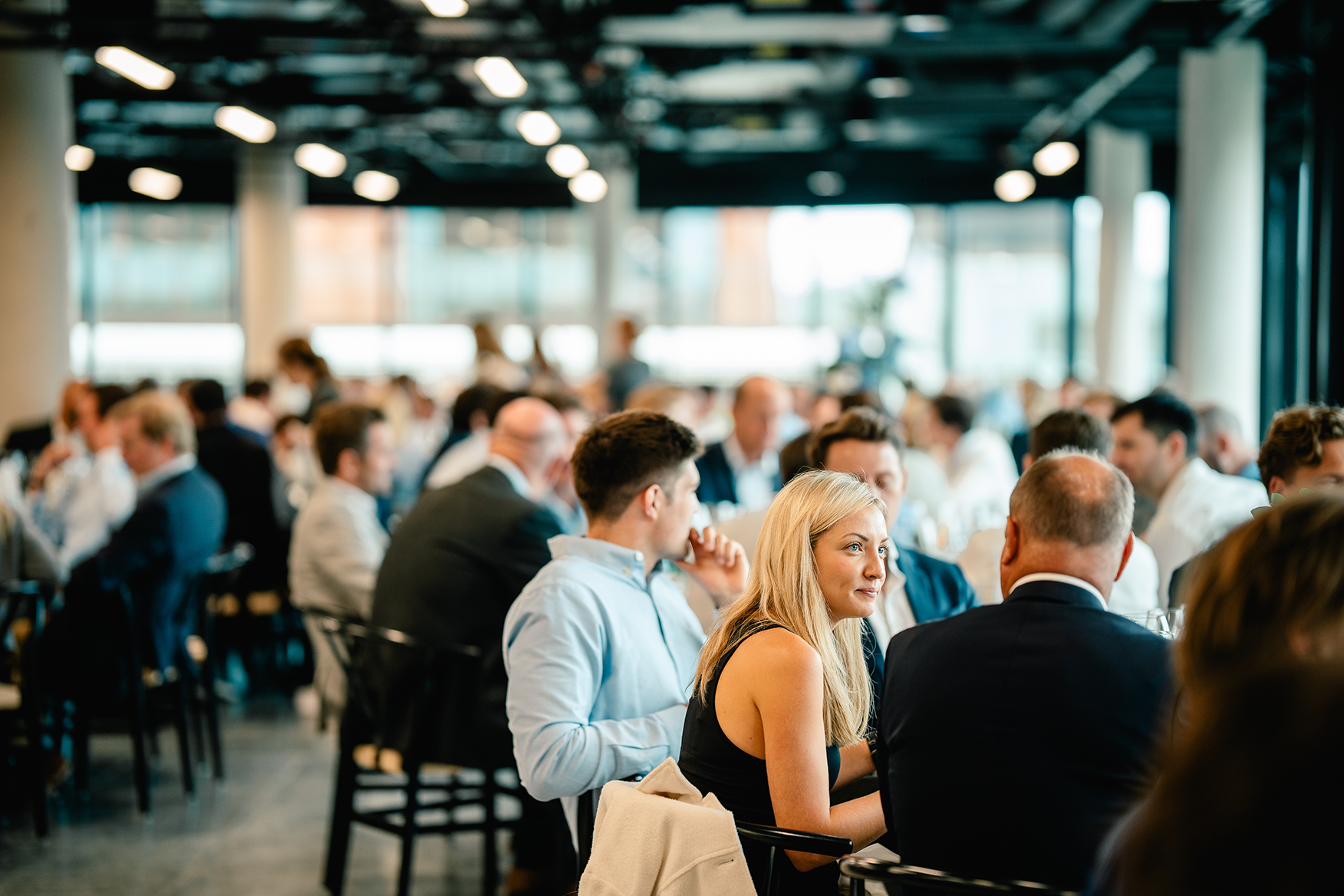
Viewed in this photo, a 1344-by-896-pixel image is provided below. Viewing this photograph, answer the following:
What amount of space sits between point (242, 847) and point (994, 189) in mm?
14376

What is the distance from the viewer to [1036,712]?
5.61 feet

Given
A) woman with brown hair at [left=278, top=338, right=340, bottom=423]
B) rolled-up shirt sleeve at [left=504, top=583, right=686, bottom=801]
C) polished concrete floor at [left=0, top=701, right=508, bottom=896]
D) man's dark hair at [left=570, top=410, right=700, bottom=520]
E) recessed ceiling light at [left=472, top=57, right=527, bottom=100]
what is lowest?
polished concrete floor at [left=0, top=701, right=508, bottom=896]

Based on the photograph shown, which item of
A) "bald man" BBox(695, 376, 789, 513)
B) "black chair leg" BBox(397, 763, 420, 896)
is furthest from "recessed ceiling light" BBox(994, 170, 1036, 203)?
"black chair leg" BBox(397, 763, 420, 896)

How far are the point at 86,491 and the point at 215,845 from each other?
196 cm

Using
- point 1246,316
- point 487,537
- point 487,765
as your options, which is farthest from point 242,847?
point 1246,316

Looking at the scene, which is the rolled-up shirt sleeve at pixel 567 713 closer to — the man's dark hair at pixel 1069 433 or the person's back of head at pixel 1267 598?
the person's back of head at pixel 1267 598

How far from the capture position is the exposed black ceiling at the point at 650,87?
27.9 feet

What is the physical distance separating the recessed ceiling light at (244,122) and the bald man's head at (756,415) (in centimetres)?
674

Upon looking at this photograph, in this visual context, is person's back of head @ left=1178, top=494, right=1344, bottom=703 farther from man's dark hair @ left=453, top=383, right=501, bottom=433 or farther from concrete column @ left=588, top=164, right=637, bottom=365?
concrete column @ left=588, top=164, right=637, bottom=365

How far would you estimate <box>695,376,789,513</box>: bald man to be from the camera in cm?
546

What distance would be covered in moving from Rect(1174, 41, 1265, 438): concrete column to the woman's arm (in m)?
7.24

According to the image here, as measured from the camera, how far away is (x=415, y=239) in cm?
1820

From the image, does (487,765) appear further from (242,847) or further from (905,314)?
(905,314)

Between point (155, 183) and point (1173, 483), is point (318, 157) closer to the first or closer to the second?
point (155, 183)
